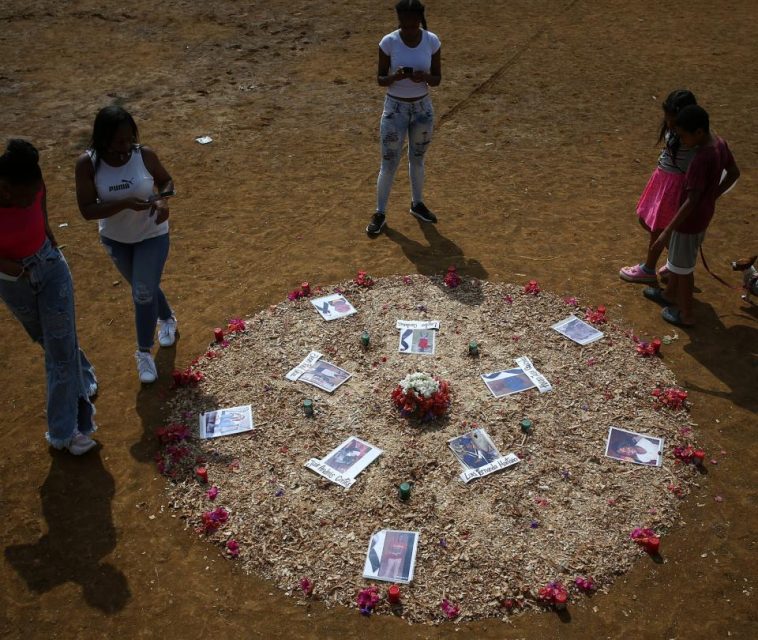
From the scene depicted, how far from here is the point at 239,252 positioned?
28.7 ft

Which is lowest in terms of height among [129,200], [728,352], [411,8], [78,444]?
[78,444]

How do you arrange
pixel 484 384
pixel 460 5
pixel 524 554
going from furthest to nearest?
pixel 460 5 → pixel 484 384 → pixel 524 554

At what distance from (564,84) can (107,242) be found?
10.3m

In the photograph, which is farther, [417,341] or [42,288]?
[417,341]

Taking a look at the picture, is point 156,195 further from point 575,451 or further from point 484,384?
point 575,451

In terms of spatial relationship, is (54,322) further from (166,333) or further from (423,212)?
(423,212)

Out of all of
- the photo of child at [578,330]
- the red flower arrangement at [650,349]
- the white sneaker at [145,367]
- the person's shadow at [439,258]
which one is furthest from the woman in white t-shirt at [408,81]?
the white sneaker at [145,367]

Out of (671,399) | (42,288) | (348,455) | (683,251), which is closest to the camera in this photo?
(42,288)

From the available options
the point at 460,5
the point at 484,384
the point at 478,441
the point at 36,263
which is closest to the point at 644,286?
the point at 484,384

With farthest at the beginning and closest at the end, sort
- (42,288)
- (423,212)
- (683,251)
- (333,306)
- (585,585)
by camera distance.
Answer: (423,212) < (333,306) < (683,251) < (42,288) < (585,585)

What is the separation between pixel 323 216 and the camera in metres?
9.49

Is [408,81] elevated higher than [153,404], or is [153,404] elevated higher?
[408,81]

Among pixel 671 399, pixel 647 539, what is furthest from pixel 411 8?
pixel 647 539

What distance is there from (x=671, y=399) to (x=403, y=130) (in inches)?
172
